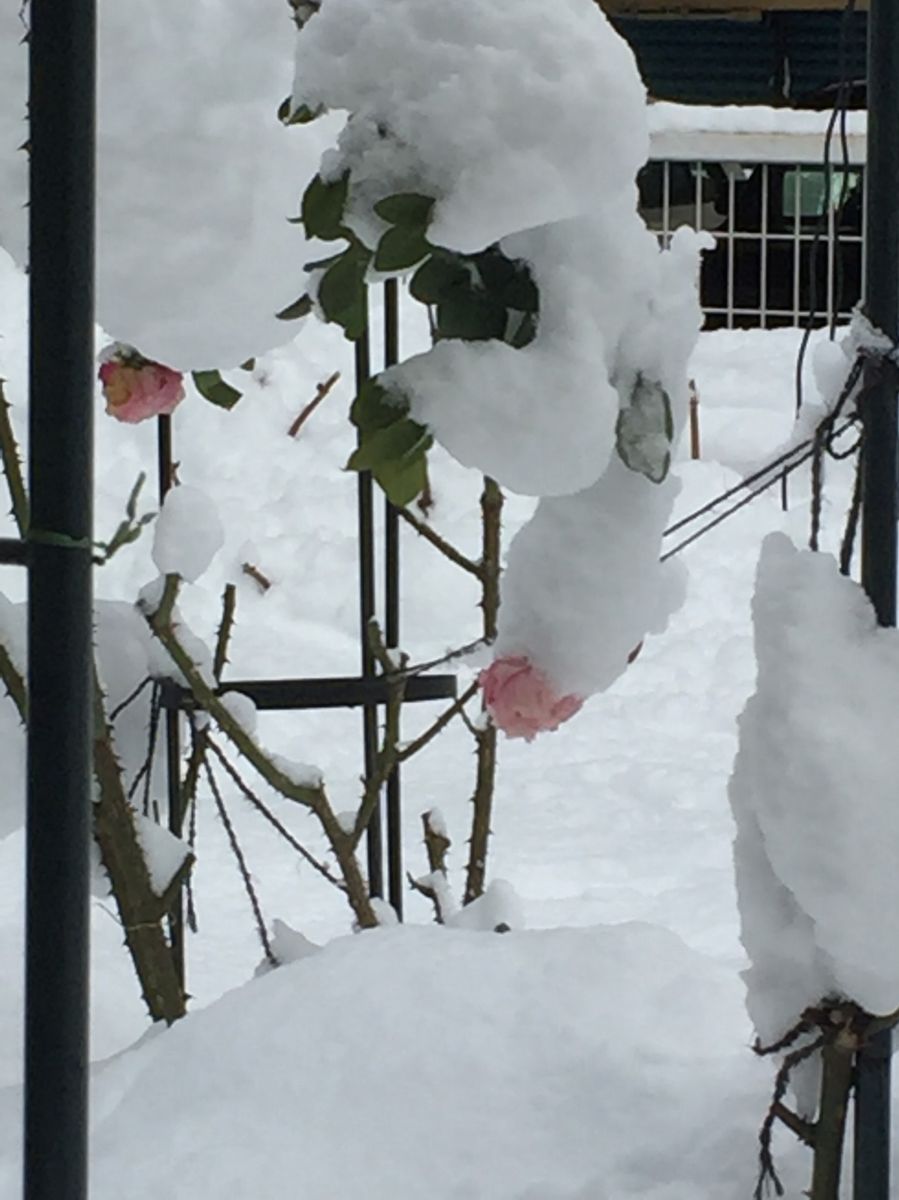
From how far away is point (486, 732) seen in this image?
5.08 ft

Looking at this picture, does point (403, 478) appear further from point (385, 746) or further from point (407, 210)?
point (385, 746)

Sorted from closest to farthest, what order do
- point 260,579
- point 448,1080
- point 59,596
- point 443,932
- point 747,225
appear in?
point 59,596, point 448,1080, point 443,932, point 260,579, point 747,225

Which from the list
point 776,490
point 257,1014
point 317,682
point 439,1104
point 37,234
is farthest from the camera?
point 776,490

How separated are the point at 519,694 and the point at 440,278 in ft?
0.61

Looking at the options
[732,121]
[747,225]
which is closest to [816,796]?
[732,121]

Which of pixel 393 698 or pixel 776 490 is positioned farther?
pixel 776 490

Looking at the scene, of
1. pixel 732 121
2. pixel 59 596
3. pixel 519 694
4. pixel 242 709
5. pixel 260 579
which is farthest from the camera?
pixel 732 121

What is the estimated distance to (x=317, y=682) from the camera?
148 cm

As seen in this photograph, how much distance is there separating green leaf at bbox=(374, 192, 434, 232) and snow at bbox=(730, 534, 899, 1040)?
219mm

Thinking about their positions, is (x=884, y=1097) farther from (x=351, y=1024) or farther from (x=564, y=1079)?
(x=351, y=1024)

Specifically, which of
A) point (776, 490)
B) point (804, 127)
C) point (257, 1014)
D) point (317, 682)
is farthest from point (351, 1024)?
point (804, 127)

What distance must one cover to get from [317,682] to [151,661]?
0.14 m

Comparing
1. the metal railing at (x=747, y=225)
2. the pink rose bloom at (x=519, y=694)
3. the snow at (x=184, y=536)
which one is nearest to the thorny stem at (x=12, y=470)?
the snow at (x=184, y=536)

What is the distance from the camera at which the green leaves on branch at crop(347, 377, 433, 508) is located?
2.31ft
